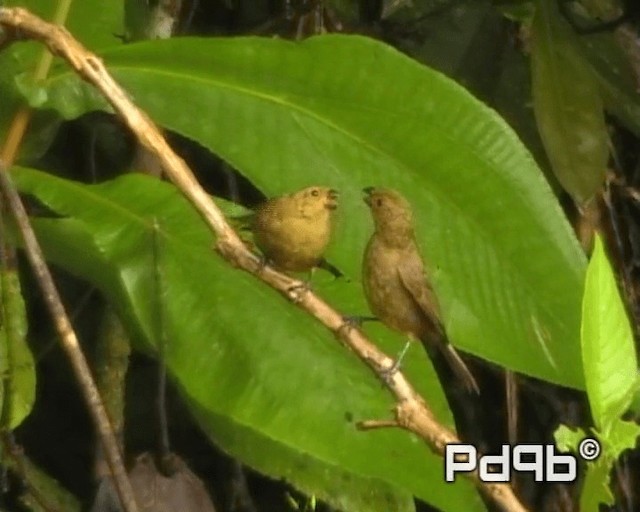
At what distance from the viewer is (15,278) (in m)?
0.78

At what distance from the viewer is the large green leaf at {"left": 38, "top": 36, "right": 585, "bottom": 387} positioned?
85cm

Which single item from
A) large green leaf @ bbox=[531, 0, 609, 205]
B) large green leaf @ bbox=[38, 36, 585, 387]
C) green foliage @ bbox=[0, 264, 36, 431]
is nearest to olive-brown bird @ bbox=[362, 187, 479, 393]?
large green leaf @ bbox=[38, 36, 585, 387]

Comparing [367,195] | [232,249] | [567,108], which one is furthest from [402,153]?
[567,108]

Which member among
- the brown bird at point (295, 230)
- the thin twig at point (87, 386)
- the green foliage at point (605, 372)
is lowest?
the thin twig at point (87, 386)

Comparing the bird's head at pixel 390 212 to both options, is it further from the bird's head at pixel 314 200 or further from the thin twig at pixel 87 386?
the thin twig at pixel 87 386

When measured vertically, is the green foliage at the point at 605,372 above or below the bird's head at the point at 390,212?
above

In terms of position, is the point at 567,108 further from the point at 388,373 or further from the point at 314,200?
the point at 388,373

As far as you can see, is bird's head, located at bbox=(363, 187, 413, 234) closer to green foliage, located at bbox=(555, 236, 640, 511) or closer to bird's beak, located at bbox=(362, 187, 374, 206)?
bird's beak, located at bbox=(362, 187, 374, 206)

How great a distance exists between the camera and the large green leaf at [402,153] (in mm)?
851

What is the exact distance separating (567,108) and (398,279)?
1.80ft

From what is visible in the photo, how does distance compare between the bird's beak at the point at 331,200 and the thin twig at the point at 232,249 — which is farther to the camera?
the bird's beak at the point at 331,200

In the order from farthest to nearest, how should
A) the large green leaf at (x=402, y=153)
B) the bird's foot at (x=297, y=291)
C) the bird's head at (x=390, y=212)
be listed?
the large green leaf at (x=402, y=153) → the bird's head at (x=390, y=212) → the bird's foot at (x=297, y=291)

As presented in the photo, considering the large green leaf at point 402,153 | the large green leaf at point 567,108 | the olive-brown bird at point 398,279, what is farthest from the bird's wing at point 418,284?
the large green leaf at point 567,108

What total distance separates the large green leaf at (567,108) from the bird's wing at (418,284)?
452 millimetres
